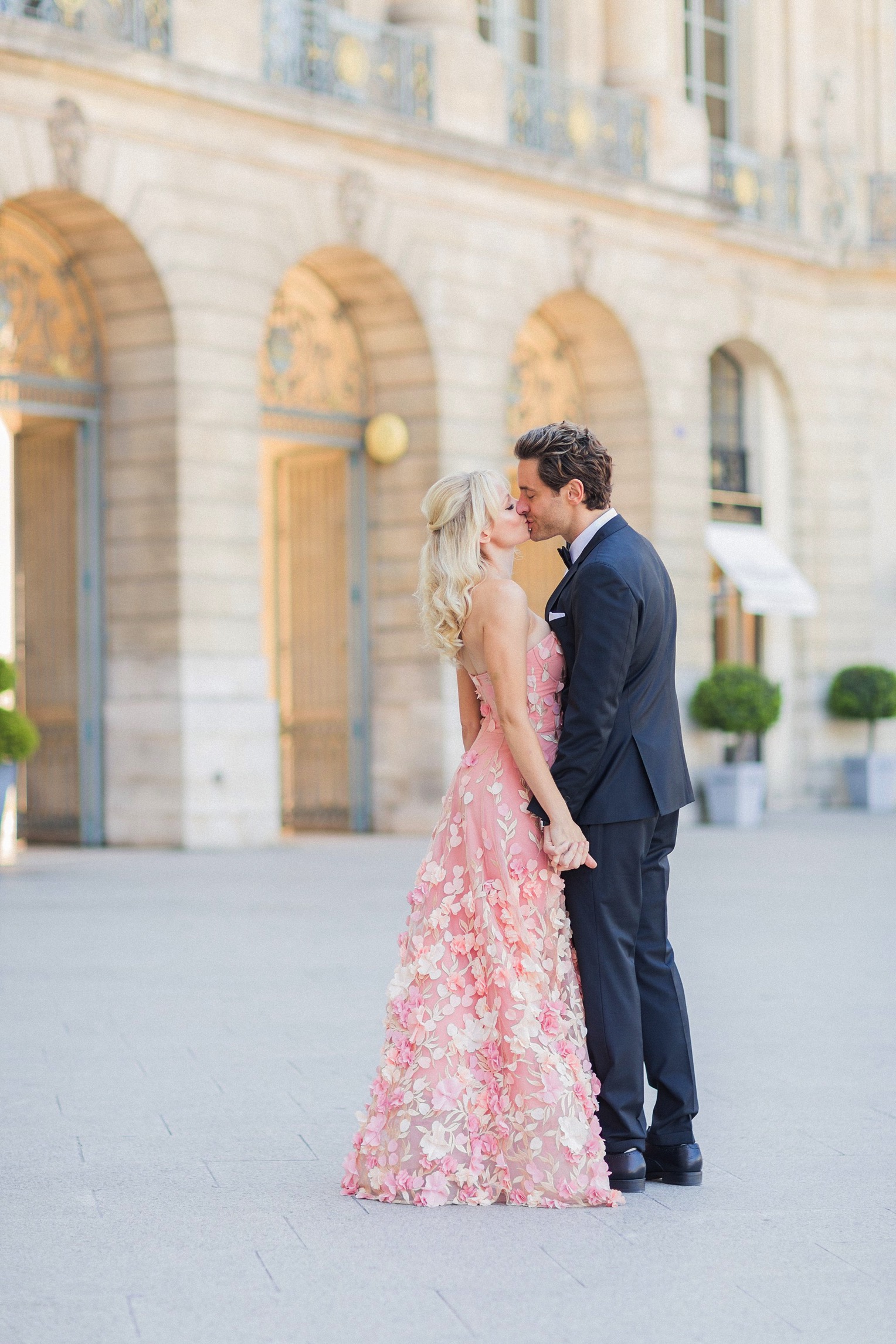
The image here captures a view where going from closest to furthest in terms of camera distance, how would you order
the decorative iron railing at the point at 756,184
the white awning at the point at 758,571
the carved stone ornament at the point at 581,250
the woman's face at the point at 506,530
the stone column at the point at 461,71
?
the woman's face at the point at 506,530, the stone column at the point at 461,71, the carved stone ornament at the point at 581,250, the white awning at the point at 758,571, the decorative iron railing at the point at 756,184

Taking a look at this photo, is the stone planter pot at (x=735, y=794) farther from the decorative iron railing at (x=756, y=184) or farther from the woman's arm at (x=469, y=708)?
the woman's arm at (x=469, y=708)

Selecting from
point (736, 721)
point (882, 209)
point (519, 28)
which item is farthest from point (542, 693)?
point (882, 209)

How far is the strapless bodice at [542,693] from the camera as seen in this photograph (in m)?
5.08

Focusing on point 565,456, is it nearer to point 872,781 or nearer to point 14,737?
point 14,737

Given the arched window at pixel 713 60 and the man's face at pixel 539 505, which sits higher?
the arched window at pixel 713 60

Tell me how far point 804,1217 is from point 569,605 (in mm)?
1560

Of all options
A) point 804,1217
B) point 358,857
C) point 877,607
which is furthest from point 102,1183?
point 877,607

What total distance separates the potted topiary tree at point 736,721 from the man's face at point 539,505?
16.1 meters

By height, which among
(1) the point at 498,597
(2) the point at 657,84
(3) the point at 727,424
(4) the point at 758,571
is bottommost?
(1) the point at 498,597

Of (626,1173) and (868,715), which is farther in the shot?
(868,715)

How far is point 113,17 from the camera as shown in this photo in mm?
16188

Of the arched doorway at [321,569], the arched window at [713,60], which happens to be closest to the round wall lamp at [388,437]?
the arched doorway at [321,569]

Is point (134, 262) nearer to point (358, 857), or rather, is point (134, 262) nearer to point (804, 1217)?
point (358, 857)

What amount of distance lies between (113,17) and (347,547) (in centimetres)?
550
